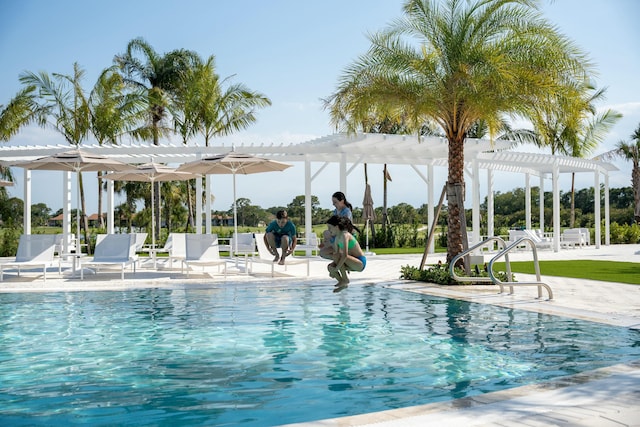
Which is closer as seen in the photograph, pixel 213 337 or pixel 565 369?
pixel 565 369

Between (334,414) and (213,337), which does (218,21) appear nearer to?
(213,337)

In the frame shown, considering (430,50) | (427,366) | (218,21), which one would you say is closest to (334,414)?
(427,366)

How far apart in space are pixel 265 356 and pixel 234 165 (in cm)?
997

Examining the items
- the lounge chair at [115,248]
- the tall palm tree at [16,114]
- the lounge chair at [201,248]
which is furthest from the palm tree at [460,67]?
the tall palm tree at [16,114]

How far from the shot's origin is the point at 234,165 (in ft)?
52.7

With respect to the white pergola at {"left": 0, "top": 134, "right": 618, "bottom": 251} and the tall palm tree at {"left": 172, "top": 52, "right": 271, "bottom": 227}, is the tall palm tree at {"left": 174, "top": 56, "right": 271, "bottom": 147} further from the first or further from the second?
the white pergola at {"left": 0, "top": 134, "right": 618, "bottom": 251}

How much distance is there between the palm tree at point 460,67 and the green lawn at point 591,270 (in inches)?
129

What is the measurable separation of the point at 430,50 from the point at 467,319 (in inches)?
275

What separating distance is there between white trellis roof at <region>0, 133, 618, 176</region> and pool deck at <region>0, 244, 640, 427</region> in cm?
394

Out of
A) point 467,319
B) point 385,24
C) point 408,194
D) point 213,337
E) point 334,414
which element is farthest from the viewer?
point 408,194

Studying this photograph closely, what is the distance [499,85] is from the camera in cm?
1182

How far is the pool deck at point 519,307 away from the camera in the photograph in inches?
151

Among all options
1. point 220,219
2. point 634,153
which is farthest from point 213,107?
point 220,219

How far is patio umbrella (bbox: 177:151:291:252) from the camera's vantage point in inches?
598
